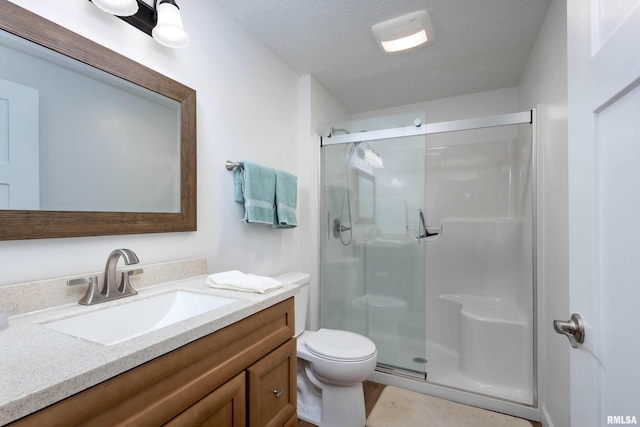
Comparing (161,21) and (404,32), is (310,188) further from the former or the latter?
(161,21)

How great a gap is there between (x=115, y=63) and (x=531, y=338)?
2679 millimetres

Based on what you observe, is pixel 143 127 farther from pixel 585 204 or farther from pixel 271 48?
pixel 585 204

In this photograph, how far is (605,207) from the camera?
22.3 inches

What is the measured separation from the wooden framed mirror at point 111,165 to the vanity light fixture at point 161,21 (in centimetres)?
15

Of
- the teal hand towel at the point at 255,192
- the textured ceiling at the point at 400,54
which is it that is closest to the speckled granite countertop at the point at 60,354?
the teal hand towel at the point at 255,192

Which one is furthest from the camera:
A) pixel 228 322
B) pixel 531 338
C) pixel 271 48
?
pixel 271 48

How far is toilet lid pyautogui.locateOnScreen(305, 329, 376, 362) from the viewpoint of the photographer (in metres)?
1.56

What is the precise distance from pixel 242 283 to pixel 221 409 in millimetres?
434

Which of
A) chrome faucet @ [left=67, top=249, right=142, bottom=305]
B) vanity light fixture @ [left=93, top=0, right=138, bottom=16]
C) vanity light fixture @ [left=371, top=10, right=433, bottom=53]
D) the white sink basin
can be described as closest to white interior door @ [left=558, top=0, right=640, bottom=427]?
the white sink basin

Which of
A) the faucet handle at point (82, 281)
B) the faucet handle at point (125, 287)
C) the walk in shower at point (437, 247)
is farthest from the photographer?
the walk in shower at point (437, 247)

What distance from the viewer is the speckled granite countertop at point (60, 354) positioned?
1.55 feet

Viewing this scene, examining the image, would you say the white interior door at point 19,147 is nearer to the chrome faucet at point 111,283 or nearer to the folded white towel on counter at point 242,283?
the chrome faucet at point 111,283

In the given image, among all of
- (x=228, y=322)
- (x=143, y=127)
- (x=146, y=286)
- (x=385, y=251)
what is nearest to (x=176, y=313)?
(x=146, y=286)

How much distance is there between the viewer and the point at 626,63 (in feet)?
1.61
